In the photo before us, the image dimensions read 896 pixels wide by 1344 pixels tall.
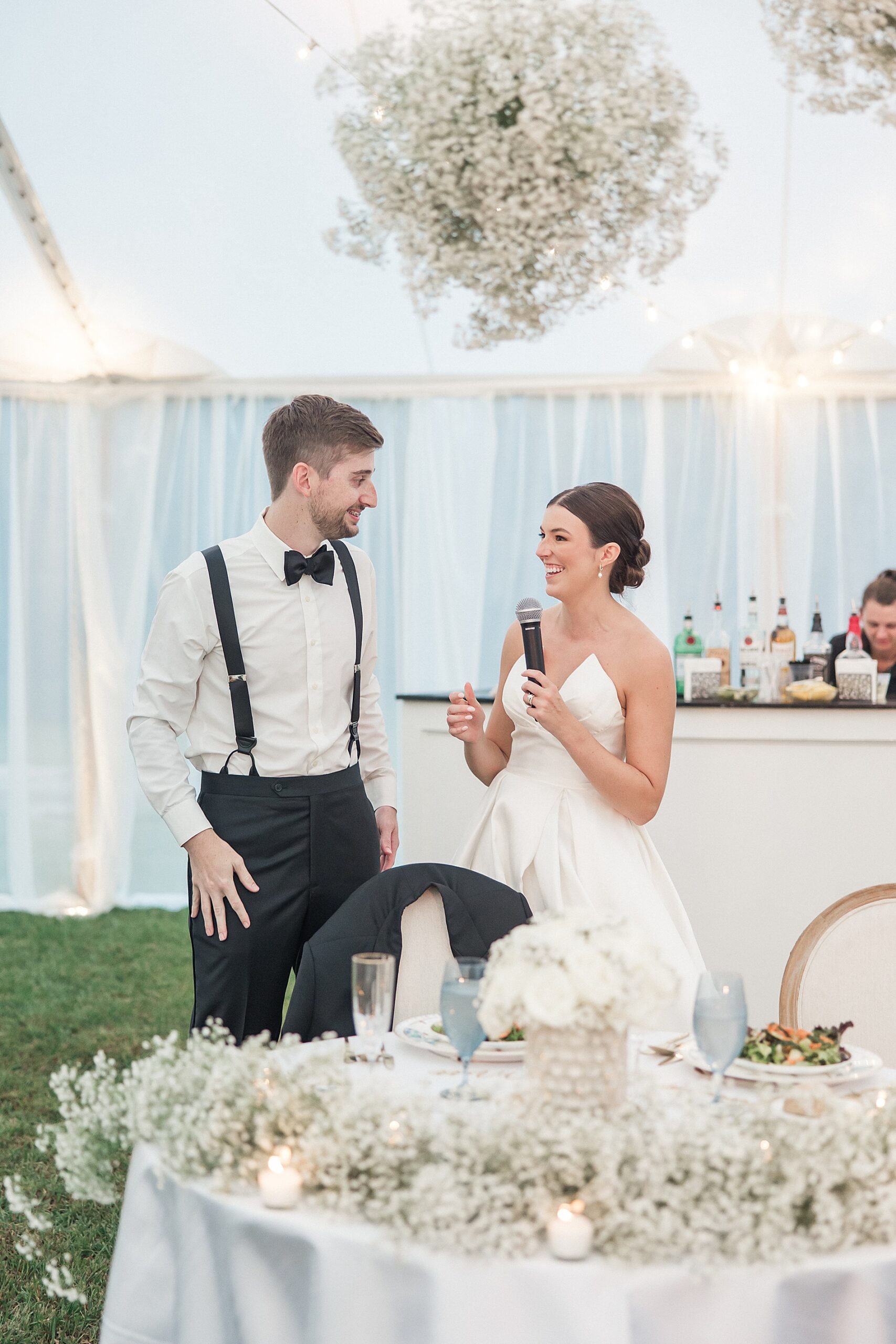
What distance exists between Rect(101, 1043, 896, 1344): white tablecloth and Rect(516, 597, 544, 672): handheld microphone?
1.26 m

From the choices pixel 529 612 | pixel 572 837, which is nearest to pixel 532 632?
pixel 529 612

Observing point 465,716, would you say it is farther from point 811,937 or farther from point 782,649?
point 782,649

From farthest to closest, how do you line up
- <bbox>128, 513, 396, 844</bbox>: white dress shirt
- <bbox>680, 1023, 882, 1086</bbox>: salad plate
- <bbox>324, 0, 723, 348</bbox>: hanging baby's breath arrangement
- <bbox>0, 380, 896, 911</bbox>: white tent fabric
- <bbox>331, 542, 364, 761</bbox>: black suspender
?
1. <bbox>0, 380, 896, 911</bbox>: white tent fabric
2. <bbox>324, 0, 723, 348</bbox>: hanging baby's breath arrangement
3. <bbox>331, 542, 364, 761</bbox>: black suspender
4. <bbox>128, 513, 396, 844</bbox>: white dress shirt
5. <bbox>680, 1023, 882, 1086</bbox>: salad plate

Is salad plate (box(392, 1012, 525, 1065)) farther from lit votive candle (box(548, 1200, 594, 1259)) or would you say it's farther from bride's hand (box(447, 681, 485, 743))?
bride's hand (box(447, 681, 485, 743))

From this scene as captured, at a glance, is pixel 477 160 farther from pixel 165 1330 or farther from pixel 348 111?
pixel 165 1330

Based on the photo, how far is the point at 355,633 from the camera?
96.5 inches

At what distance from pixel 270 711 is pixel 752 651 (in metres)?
2.03

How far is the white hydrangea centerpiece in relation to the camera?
1.25 meters

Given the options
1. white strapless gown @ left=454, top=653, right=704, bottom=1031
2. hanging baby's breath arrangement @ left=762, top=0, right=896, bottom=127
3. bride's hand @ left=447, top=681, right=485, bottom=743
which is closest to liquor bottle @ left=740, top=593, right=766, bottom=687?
white strapless gown @ left=454, top=653, right=704, bottom=1031

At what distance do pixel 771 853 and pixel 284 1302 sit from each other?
2675mm

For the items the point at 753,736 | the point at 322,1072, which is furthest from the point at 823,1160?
the point at 753,736

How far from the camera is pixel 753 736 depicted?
3613 millimetres

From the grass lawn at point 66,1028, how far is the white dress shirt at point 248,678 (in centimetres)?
107

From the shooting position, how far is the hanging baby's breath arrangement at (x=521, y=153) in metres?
4.59
